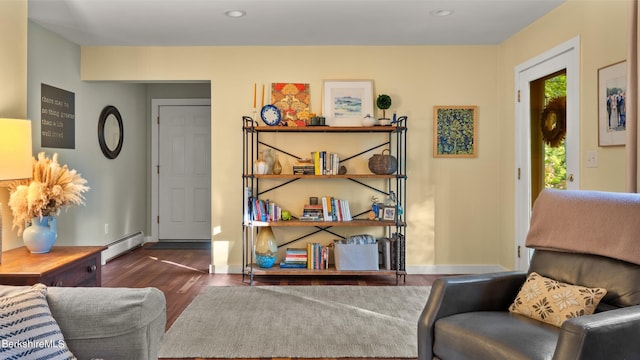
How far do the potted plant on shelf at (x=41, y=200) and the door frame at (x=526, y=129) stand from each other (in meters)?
3.44

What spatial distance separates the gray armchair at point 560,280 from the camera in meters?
1.60

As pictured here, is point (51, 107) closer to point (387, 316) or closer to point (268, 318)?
point (268, 318)

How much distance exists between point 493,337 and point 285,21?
120 inches

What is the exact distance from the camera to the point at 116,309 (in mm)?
1510

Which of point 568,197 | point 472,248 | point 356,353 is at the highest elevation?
point 568,197

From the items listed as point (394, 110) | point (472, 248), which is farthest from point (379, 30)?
Result: point (472, 248)

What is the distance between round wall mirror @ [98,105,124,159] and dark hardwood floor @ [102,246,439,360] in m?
1.30

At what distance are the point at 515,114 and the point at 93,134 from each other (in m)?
4.33

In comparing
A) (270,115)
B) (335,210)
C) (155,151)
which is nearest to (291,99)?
(270,115)

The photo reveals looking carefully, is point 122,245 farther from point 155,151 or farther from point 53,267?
point 53,267

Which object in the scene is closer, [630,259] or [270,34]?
[630,259]

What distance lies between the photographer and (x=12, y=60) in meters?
3.00

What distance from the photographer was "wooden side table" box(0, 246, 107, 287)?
2.26 metres

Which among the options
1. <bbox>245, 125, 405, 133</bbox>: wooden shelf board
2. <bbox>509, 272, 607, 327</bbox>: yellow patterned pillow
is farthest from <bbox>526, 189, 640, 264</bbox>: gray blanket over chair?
<bbox>245, 125, 405, 133</bbox>: wooden shelf board
